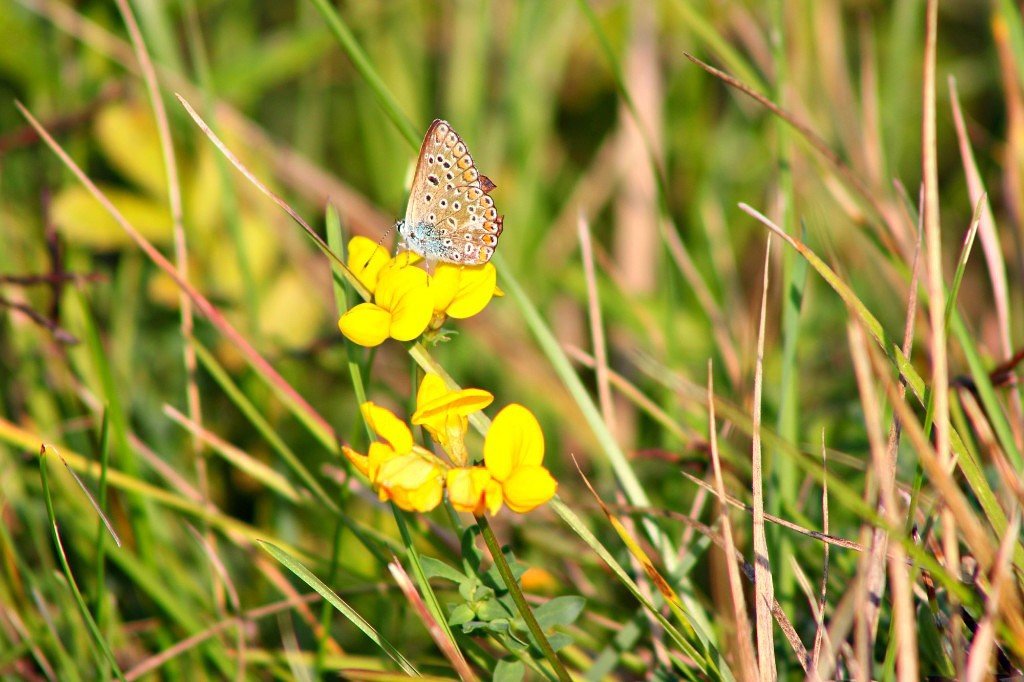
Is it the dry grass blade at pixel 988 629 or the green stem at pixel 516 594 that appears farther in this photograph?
the green stem at pixel 516 594

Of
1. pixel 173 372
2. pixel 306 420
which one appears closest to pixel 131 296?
pixel 173 372

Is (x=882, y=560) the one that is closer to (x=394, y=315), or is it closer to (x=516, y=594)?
(x=516, y=594)

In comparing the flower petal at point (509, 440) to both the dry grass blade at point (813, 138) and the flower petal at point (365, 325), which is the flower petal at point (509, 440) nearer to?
the flower petal at point (365, 325)

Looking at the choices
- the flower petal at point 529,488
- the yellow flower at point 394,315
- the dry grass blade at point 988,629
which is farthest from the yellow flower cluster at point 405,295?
the dry grass blade at point 988,629

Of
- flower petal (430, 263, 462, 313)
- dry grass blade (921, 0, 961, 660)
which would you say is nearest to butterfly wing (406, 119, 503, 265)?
flower petal (430, 263, 462, 313)

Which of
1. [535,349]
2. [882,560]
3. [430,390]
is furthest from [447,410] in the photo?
[535,349]

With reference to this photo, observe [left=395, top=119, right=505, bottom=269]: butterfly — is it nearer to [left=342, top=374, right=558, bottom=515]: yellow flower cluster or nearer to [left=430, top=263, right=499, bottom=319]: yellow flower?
[left=430, top=263, right=499, bottom=319]: yellow flower
